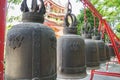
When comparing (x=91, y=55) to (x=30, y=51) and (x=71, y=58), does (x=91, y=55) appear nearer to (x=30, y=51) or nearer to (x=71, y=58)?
(x=71, y=58)

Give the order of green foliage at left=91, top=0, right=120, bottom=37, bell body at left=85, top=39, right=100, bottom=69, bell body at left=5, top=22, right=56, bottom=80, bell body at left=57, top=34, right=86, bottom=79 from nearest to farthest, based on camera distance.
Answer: bell body at left=5, top=22, right=56, bottom=80 → bell body at left=57, top=34, right=86, bottom=79 → bell body at left=85, top=39, right=100, bottom=69 → green foliage at left=91, top=0, right=120, bottom=37

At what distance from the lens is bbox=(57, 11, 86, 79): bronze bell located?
9.28 ft

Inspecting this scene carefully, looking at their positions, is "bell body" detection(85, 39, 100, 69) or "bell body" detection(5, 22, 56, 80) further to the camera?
"bell body" detection(85, 39, 100, 69)

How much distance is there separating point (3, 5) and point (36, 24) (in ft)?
2.64

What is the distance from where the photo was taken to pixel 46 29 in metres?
1.98

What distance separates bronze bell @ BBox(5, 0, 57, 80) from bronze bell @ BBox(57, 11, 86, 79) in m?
0.84

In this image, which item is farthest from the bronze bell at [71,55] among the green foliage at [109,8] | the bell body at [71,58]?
the green foliage at [109,8]

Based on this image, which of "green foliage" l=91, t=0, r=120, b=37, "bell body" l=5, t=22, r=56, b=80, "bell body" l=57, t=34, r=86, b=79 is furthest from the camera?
"green foliage" l=91, t=0, r=120, b=37

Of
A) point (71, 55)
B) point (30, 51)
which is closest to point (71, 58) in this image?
point (71, 55)

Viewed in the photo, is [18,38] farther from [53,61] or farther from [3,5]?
[3,5]

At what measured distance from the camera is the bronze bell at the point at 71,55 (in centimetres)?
283

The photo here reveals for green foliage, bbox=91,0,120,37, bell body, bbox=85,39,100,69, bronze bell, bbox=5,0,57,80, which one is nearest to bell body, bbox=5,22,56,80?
bronze bell, bbox=5,0,57,80

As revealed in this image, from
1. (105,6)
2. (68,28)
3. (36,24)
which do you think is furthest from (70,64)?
(105,6)

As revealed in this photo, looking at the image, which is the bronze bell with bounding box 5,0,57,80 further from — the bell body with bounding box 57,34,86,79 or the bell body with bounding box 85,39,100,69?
the bell body with bounding box 85,39,100,69
